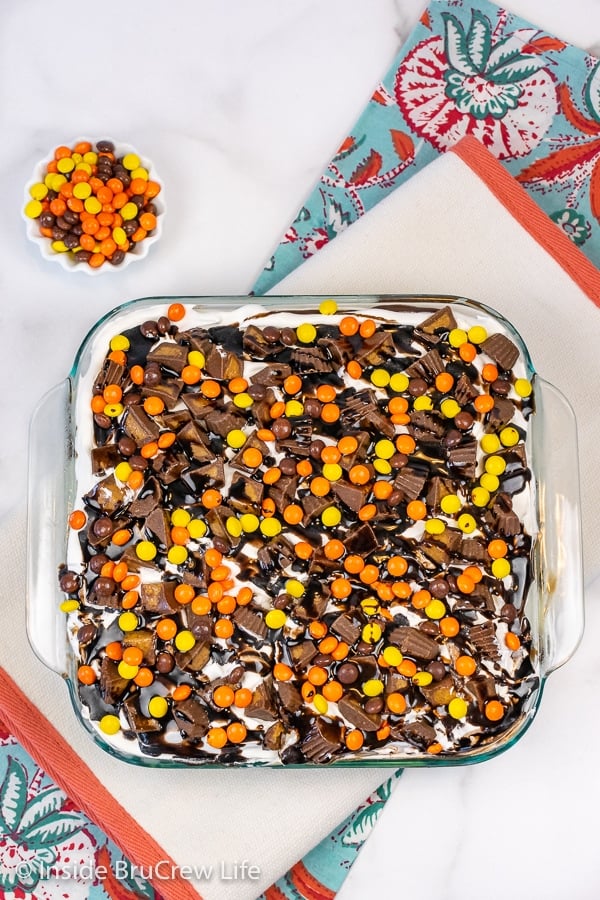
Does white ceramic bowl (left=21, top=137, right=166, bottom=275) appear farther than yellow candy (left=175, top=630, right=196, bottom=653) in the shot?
Yes

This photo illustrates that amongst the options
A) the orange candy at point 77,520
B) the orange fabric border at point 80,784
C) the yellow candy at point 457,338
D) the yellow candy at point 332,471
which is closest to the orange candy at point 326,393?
the yellow candy at point 332,471

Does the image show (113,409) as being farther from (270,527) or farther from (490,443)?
(490,443)

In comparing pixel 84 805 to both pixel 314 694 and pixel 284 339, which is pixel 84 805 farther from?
pixel 284 339

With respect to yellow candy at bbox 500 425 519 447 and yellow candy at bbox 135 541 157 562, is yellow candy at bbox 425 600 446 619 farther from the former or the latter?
yellow candy at bbox 135 541 157 562

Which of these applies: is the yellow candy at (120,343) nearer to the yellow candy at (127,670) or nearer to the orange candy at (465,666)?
the yellow candy at (127,670)

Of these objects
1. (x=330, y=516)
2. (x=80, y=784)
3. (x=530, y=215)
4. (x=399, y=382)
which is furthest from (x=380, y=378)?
(x=80, y=784)

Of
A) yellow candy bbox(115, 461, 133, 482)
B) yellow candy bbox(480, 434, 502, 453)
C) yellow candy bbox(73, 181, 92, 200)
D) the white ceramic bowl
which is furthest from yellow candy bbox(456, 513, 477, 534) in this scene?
yellow candy bbox(73, 181, 92, 200)

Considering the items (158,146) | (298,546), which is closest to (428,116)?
(158,146)
